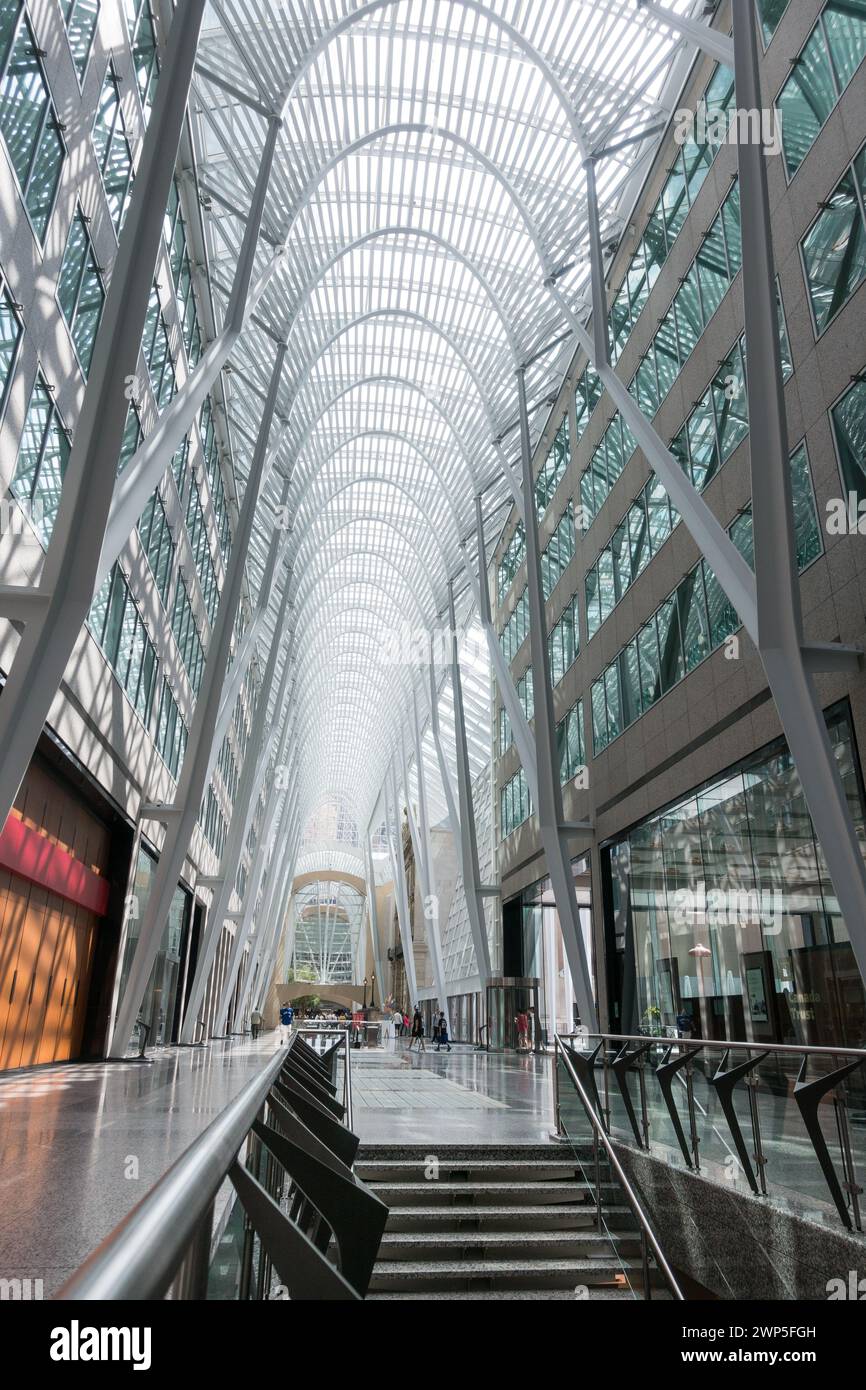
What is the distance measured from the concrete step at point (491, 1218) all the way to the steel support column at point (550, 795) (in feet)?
38.7

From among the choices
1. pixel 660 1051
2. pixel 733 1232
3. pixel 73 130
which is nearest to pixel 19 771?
pixel 660 1051

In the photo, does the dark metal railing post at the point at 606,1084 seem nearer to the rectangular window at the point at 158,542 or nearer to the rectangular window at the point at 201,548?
the rectangular window at the point at 158,542

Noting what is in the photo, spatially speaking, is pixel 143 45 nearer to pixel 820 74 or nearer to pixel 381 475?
pixel 820 74

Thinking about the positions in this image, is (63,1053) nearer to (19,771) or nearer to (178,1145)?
(19,771)

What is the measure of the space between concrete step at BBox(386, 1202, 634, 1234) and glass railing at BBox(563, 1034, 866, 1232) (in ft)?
2.56

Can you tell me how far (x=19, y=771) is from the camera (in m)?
10.5

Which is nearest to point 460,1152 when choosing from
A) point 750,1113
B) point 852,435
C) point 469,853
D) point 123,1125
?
point 123,1125

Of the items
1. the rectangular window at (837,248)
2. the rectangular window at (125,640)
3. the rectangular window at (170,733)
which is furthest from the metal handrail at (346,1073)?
the rectangular window at (170,733)

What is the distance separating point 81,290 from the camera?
14.7 m

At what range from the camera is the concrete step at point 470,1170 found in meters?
9.70

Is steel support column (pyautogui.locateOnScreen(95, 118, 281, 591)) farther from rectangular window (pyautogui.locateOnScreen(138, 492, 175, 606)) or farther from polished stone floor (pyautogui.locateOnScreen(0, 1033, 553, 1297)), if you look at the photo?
polished stone floor (pyautogui.locateOnScreen(0, 1033, 553, 1297))

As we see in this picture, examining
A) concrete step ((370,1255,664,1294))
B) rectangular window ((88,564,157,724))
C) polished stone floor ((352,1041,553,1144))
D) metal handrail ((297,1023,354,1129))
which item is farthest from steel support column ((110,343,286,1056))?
concrete step ((370,1255,664,1294))

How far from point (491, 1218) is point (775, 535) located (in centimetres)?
748

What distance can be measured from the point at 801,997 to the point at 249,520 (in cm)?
1438
